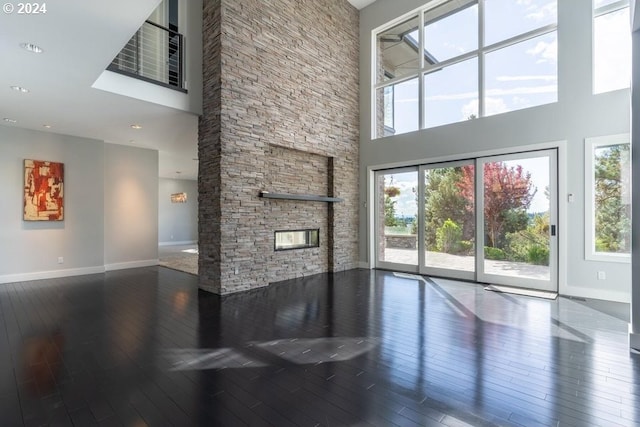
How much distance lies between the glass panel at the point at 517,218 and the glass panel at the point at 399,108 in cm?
200

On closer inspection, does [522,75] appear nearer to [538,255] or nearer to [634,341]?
[538,255]

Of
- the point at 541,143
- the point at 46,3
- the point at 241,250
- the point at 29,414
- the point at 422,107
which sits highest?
the point at 422,107

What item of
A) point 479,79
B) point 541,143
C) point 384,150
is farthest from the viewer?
point 384,150

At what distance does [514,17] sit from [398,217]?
4328 millimetres

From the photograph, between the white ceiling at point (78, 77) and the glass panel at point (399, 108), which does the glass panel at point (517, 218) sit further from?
the white ceiling at point (78, 77)

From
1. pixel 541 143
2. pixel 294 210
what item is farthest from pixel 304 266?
pixel 541 143

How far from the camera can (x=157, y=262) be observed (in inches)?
331

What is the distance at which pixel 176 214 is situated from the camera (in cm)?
1445

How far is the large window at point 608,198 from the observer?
475cm

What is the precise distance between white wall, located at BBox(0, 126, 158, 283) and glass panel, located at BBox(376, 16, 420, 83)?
6232 millimetres

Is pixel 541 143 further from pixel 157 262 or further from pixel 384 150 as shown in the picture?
pixel 157 262

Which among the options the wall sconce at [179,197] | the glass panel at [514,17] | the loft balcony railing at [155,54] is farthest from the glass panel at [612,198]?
the wall sconce at [179,197]

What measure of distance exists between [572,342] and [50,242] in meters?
8.75

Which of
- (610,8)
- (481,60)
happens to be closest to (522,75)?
(481,60)
